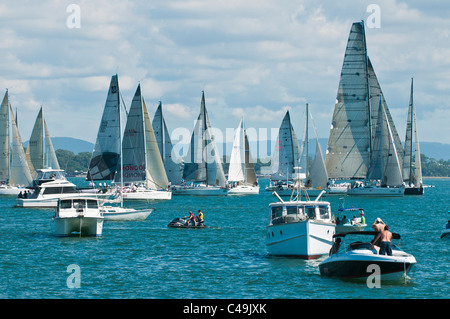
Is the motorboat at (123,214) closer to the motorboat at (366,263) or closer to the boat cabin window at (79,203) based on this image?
the boat cabin window at (79,203)

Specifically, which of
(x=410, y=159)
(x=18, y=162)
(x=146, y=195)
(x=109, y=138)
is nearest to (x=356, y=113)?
(x=410, y=159)

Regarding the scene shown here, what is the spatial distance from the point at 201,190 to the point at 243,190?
1220 cm

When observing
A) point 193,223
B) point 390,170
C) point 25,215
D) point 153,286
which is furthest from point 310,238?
point 390,170

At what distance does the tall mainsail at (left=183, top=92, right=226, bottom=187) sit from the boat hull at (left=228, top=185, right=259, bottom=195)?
22.7 ft

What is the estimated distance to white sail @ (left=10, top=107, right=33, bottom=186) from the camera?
12214 cm

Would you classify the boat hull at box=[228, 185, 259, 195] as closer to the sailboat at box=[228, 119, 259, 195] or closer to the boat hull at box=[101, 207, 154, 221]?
the sailboat at box=[228, 119, 259, 195]

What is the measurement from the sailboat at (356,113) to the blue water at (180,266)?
177 feet

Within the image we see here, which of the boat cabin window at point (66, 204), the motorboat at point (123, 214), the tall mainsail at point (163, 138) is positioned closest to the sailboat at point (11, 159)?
the tall mainsail at point (163, 138)

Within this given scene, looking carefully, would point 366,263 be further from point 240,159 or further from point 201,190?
point 240,159

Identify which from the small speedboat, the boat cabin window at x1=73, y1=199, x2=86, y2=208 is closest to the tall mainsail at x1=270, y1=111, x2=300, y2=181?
the small speedboat

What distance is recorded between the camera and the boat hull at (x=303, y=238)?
39750 millimetres

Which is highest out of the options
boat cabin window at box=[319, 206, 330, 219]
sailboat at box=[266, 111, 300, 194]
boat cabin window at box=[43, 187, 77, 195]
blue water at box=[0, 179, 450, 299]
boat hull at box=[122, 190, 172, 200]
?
sailboat at box=[266, 111, 300, 194]
